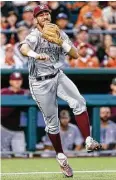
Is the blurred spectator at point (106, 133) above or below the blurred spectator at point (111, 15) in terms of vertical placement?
below

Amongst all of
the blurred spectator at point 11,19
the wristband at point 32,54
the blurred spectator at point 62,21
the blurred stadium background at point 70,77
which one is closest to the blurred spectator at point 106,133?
the blurred stadium background at point 70,77

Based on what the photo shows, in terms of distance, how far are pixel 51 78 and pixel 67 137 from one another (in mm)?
3223

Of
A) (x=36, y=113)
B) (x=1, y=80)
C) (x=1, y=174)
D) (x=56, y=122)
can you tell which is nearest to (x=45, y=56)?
(x=56, y=122)

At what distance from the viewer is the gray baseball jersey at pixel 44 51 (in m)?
6.90

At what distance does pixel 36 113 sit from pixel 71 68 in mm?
1095

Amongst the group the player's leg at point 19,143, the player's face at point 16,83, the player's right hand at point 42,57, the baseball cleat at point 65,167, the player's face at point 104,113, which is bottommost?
the player's leg at point 19,143

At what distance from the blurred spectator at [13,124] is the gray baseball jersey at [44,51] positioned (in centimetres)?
304

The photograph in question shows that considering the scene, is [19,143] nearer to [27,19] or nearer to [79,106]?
[27,19]

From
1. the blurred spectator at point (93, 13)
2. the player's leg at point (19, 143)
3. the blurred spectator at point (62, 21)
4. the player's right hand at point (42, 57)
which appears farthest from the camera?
the blurred spectator at point (93, 13)

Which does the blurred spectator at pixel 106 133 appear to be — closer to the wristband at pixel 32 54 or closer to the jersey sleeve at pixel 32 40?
the jersey sleeve at pixel 32 40

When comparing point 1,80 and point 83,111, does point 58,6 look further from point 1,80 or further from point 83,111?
point 83,111

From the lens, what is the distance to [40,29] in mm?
6891

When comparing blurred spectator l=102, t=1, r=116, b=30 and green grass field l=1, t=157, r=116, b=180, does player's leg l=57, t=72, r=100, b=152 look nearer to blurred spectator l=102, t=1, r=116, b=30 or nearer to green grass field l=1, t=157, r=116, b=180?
green grass field l=1, t=157, r=116, b=180

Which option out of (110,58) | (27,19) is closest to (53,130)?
(110,58)
